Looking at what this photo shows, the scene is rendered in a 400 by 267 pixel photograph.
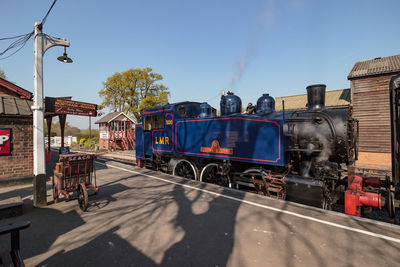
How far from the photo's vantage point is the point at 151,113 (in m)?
10.5

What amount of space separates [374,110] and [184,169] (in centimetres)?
1310

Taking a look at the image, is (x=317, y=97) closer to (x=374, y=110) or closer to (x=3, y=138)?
(x=374, y=110)

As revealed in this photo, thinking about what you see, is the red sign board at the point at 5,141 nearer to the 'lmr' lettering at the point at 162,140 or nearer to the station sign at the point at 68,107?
the station sign at the point at 68,107

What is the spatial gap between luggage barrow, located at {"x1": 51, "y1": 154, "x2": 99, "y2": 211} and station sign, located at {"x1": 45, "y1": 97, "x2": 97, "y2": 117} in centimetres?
143

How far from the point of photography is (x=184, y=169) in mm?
9195

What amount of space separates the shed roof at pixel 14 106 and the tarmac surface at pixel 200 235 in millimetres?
3626

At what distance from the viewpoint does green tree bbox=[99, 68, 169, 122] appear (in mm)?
33562

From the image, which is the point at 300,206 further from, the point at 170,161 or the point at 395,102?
the point at 170,161

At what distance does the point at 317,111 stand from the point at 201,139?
4014mm

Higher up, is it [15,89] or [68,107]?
[15,89]

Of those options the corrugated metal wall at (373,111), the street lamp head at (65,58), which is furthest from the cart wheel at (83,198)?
the corrugated metal wall at (373,111)

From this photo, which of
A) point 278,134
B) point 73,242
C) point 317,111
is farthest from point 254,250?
point 317,111

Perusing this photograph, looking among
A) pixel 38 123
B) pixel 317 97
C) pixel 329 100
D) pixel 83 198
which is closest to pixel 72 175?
pixel 83 198

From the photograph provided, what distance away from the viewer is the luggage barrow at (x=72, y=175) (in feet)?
17.8
